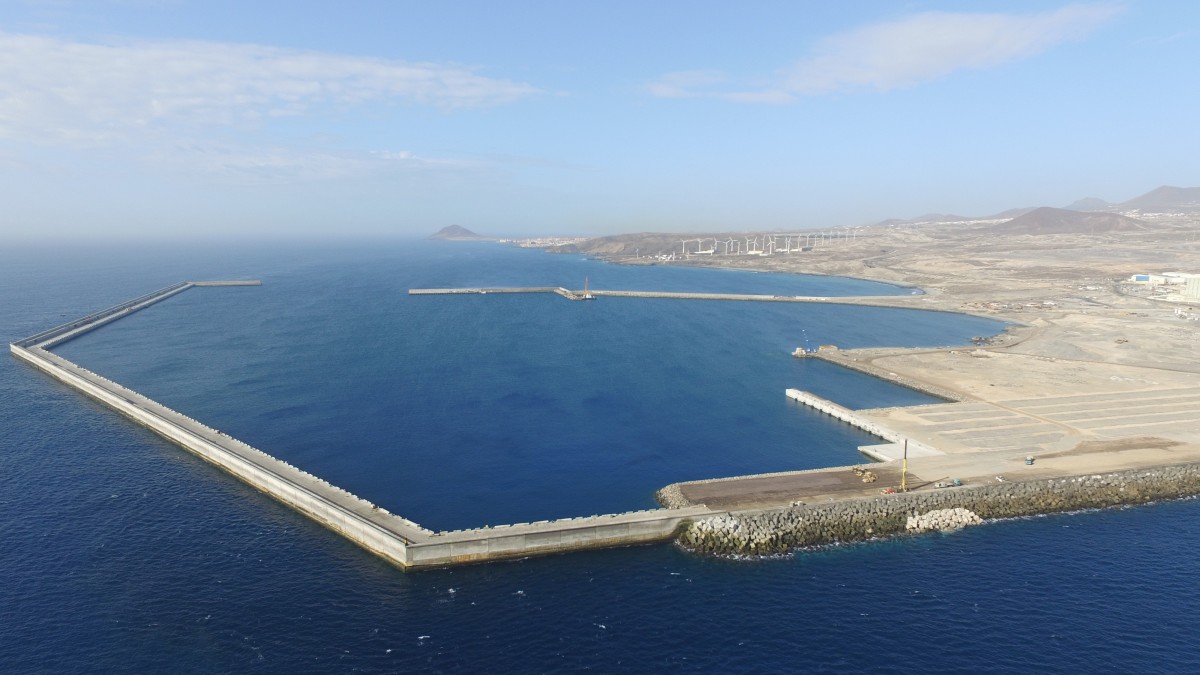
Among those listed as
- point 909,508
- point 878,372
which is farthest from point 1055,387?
point 909,508

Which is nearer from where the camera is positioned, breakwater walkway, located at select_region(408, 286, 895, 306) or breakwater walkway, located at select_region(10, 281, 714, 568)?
breakwater walkway, located at select_region(10, 281, 714, 568)

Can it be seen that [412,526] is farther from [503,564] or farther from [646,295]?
[646,295]

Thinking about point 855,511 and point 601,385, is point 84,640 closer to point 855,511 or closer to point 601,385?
point 855,511

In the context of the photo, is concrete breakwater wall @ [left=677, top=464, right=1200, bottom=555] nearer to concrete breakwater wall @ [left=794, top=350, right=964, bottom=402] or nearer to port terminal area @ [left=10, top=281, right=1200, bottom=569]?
port terminal area @ [left=10, top=281, right=1200, bottom=569]

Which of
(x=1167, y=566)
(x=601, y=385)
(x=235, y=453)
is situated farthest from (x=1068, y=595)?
(x=235, y=453)

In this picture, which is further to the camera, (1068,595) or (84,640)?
(1068,595)

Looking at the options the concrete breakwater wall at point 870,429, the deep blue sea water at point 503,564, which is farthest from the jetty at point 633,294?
the concrete breakwater wall at point 870,429

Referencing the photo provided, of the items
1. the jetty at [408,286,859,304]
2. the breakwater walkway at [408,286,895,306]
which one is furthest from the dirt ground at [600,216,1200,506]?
the jetty at [408,286,859,304]
